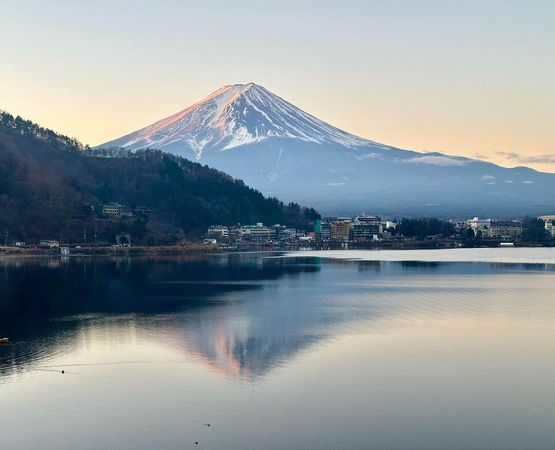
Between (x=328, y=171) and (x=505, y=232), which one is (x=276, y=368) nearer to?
(x=505, y=232)

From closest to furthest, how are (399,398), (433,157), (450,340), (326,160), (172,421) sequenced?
(172,421) → (399,398) → (450,340) → (326,160) → (433,157)

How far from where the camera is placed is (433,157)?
190125 mm

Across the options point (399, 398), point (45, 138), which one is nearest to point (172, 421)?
point (399, 398)

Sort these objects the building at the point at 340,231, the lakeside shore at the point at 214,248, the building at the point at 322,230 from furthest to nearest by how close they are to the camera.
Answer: the building at the point at 340,231 < the building at the point at 322,230 < the lakeside shore at the point at 214,248

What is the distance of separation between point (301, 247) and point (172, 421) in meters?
58.5

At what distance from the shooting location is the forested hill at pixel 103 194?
55188mm

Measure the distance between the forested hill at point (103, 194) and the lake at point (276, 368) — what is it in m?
28.6

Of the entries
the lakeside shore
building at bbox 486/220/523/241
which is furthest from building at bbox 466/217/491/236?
the lakeside shore

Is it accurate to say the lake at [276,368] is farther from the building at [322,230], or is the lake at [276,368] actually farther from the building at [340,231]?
the building at [340,231]

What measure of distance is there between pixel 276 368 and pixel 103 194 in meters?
54.3

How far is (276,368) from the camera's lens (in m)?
14.0

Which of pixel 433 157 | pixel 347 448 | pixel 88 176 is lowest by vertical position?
pixel 347 448

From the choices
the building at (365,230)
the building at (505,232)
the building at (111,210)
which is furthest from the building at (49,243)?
the building at (505,232)

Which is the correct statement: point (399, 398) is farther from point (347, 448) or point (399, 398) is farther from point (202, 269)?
point (202, 269)
